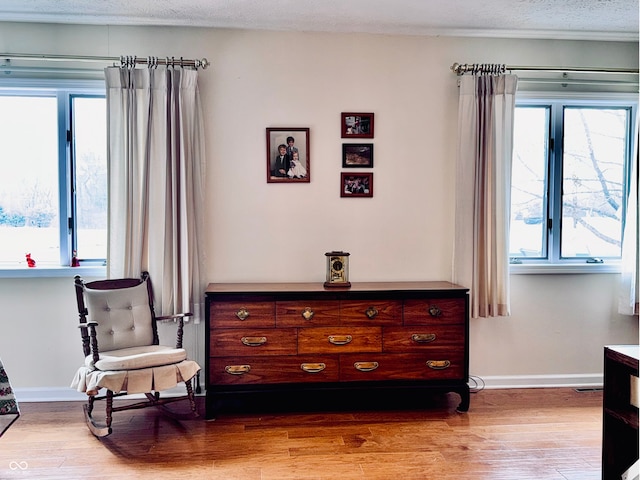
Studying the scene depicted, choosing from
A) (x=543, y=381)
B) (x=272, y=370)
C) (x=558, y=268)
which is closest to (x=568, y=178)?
(x=558, y=268)

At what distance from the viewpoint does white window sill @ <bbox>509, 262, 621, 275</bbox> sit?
3898mm

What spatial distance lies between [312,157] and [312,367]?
142 centimetres

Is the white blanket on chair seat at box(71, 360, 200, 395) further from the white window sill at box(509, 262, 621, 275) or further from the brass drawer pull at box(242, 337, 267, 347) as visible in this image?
the white window sill at box(509, 262, 621, 275)

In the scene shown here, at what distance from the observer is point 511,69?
12.4ft

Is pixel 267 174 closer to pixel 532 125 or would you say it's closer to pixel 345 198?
pixel 345 198

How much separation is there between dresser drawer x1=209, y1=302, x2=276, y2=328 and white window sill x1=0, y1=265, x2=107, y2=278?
94 centimetres

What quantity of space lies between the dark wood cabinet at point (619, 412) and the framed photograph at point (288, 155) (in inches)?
86.5

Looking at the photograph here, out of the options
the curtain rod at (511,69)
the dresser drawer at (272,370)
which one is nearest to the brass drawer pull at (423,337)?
the dresser drawer at (272,370)

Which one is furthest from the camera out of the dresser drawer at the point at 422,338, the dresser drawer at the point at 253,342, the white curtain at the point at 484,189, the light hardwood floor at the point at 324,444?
the white curtain at the point at 484,189

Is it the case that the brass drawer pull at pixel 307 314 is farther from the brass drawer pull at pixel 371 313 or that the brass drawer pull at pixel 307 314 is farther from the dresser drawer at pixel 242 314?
the brass drawer pull at pixel 371 313

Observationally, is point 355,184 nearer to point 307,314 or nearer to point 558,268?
point 307,314

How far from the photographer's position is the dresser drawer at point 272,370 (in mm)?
3248

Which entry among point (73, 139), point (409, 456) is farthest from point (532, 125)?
point (73, 139)

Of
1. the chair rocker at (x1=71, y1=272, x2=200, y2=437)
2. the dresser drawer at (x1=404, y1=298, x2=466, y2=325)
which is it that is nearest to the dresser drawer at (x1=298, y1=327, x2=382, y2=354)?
the dresser drawer at (x1=404, y1=298, x2=466, y2=325)
